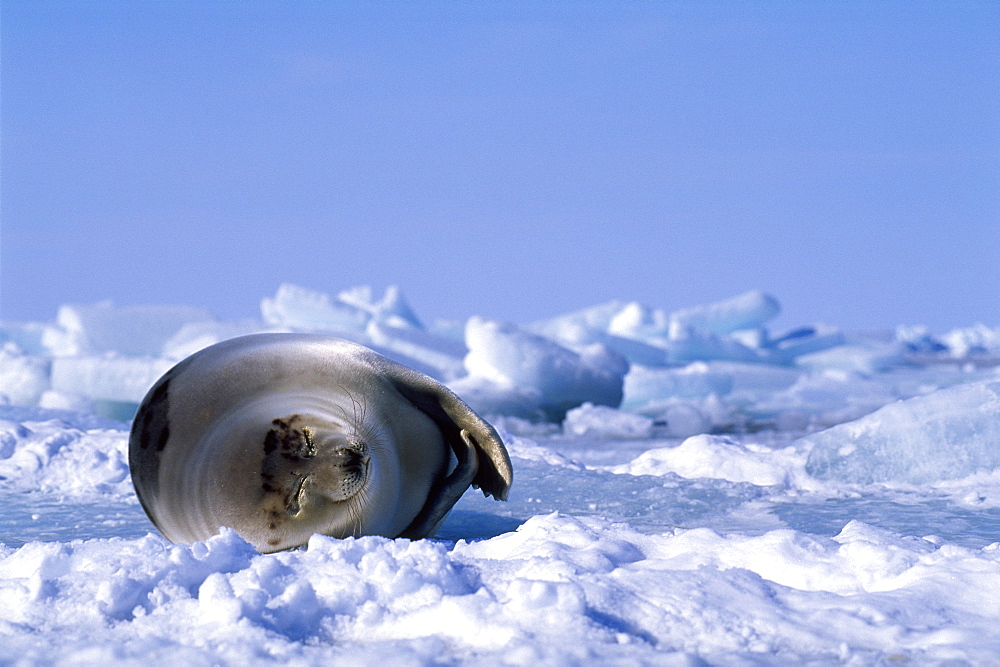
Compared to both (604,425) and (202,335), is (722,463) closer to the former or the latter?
(604,425)

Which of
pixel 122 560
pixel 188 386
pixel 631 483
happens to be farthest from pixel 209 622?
pixel 631 483

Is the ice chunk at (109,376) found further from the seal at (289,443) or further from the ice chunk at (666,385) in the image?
the seal at (289,443)

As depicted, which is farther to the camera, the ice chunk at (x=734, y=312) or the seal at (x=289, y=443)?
the ice chunk at (x=734, y=312)

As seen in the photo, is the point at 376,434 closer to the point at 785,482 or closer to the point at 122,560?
the point at 122,560

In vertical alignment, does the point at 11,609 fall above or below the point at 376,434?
below

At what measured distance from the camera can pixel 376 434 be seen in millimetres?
2658

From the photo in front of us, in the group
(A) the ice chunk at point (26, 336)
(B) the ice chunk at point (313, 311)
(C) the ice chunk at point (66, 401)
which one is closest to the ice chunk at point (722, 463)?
(C) the ice chunk at point (66, 401)

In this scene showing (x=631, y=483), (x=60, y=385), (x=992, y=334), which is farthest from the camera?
(x=992, y=334)

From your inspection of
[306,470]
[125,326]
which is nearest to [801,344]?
[125,326]

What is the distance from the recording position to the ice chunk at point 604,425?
8.16 meters

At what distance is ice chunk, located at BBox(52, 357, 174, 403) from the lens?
9156 millimetres

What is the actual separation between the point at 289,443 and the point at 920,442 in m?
2.99

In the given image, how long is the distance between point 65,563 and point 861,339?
27578mm

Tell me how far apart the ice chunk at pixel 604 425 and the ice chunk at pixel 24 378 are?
551cm
